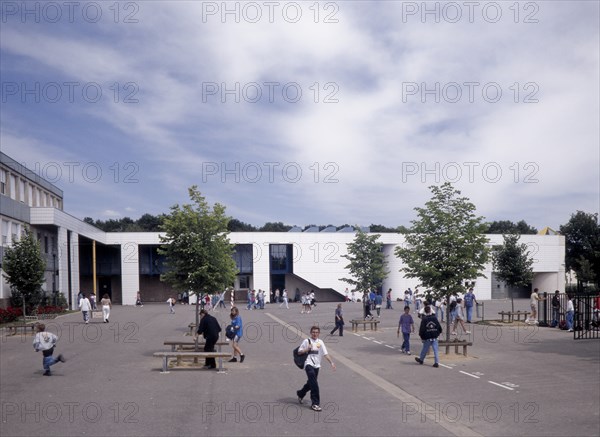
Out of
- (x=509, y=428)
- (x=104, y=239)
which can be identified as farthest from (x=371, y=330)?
(x=104, y=239)

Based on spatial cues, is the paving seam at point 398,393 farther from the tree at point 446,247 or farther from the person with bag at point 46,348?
the person with bag at point 46,348

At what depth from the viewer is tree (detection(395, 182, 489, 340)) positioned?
1895cm

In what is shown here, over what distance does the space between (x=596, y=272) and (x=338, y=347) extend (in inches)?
1061

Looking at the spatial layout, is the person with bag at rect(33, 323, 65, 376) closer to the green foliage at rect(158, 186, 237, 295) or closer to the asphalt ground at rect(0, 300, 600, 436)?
the asphalt ground at rect(0, 300, 600, 436)

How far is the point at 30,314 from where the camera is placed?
1464 inches

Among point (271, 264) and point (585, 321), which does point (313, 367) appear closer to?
point (585, 321)

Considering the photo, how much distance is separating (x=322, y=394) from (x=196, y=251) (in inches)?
305

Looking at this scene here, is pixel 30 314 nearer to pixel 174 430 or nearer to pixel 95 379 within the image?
pixel 95 379


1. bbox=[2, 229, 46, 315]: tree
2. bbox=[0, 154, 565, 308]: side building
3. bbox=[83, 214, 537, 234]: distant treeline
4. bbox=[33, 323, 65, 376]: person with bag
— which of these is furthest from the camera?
bbox=[83, 214, 537, 234]: distant treeline

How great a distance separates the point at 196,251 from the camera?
18.5m

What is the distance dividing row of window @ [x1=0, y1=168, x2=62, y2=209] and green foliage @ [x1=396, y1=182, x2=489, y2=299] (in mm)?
32137

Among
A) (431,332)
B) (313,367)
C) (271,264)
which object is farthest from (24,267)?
(271,264)

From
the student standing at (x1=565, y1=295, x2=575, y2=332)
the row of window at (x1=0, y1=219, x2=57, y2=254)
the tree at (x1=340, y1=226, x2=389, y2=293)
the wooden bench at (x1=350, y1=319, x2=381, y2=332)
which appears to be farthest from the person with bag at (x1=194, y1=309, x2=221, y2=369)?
the row of window at (x1=0, y1=219, x2=57, y2=254)

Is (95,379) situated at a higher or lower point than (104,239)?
lower
